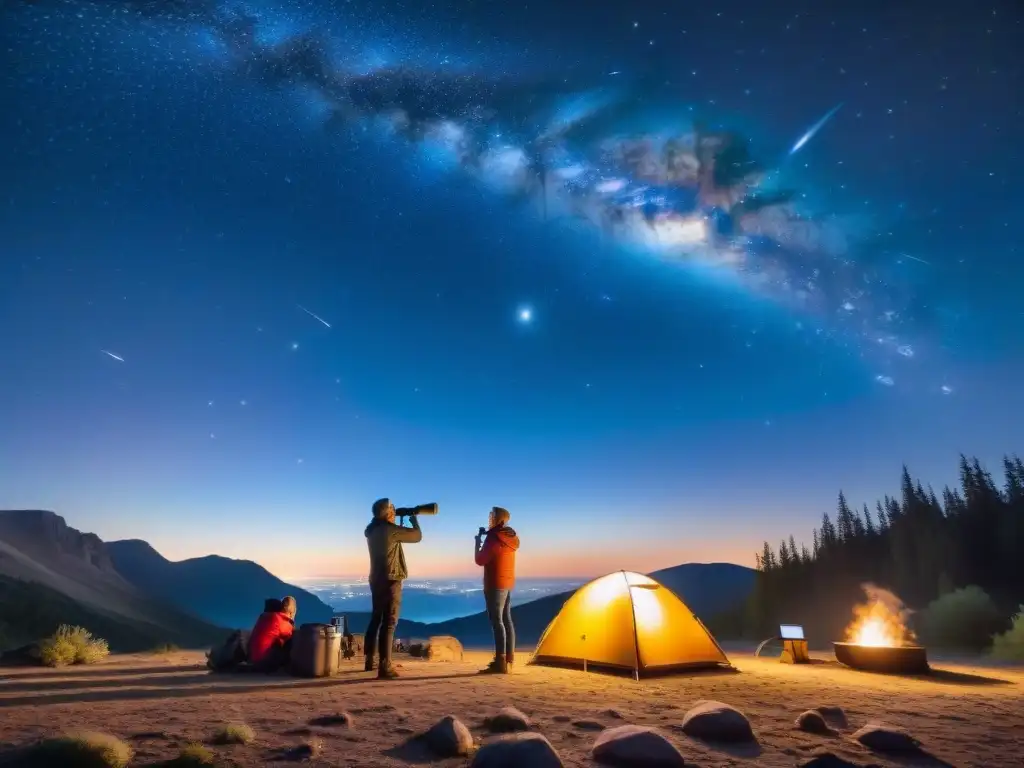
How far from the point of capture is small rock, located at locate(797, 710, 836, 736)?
6.05 metres

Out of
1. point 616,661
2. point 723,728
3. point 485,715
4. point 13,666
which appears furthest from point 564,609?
point 13,666

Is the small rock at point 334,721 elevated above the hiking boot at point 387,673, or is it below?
above

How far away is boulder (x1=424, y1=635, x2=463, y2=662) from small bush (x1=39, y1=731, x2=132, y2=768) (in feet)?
30.8

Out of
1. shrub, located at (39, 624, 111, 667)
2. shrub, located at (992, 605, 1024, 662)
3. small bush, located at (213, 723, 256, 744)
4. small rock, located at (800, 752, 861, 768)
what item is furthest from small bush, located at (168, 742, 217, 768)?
shrub, located at (992, 605, 1024, 662)

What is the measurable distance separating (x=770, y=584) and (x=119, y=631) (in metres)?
76.1

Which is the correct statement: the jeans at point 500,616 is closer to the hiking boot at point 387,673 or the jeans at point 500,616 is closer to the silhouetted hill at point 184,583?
the hiking boot at point 387,673

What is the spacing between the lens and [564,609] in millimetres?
11883

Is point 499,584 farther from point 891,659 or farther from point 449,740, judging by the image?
point 891,659

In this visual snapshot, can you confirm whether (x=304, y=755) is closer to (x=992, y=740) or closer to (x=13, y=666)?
(x=992, y=740)

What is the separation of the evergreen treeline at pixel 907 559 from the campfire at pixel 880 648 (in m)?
40.3

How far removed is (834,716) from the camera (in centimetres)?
647

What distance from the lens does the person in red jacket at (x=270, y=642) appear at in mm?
9906

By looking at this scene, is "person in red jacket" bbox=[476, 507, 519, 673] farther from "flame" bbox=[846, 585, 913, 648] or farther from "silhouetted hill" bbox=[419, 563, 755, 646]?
"silhouetted hill" bbox=[419, 563, 755, 646]

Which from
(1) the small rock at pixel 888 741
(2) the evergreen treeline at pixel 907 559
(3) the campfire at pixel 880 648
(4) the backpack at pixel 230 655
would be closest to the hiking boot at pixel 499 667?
(4) the backpack at pixel 230 655
